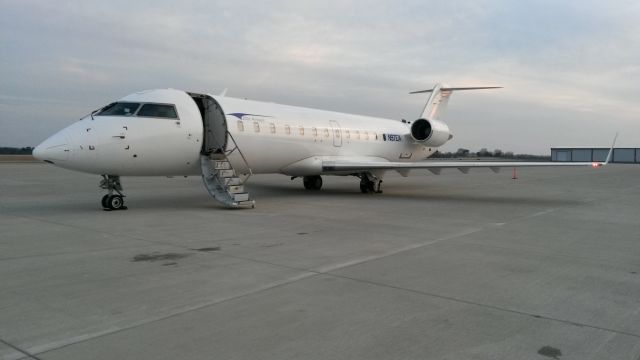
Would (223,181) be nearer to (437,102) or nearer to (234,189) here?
(234,189)

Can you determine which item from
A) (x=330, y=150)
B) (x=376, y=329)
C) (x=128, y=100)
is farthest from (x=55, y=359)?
(x=330, y=150)

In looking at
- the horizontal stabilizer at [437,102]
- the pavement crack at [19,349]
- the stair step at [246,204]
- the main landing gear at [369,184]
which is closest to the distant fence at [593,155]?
the horizontal stabilizer at [437,102]

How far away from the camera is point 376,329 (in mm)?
3984

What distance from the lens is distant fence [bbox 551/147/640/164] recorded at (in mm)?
71056

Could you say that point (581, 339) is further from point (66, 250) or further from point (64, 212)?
point (64, 212)

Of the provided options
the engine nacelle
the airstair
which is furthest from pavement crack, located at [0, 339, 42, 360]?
the engine nacelle

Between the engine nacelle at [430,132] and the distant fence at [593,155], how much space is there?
5741 cm

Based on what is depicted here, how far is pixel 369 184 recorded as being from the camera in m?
18.1

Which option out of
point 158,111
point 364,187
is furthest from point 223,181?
point 364,187

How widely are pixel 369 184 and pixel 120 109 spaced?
9357 mm

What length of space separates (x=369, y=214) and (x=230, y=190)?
3699mm

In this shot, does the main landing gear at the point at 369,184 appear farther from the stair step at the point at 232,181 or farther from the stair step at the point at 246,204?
the stair step at the point at 232,181

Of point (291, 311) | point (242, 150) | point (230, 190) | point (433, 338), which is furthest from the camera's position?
point (242, 150)

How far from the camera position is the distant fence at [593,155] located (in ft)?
233
